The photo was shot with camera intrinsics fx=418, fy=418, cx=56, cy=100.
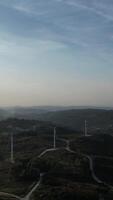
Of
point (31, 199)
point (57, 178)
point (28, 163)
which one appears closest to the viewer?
point (31, 199)

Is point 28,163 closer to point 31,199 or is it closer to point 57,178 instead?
point 57,178

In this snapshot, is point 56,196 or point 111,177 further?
point 111,177

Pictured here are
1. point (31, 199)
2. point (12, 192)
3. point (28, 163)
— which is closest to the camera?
point (31, 199)

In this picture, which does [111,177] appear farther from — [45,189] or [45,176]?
[45,189]

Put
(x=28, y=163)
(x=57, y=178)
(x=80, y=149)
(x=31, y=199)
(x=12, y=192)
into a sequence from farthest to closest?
(x=80, y=149)
(x=28, y=163)
(x=57, y=178)
(x=12, y=192)
(x=31, y=199)

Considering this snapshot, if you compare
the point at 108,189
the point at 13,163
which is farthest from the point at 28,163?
the point at 108,189

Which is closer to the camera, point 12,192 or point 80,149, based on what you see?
point 12,192

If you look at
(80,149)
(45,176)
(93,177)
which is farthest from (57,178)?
(80,149)

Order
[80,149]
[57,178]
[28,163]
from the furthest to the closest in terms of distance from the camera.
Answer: [80,149] < [28,163] < [57,178]

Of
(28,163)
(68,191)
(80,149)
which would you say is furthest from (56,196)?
(80,149)
